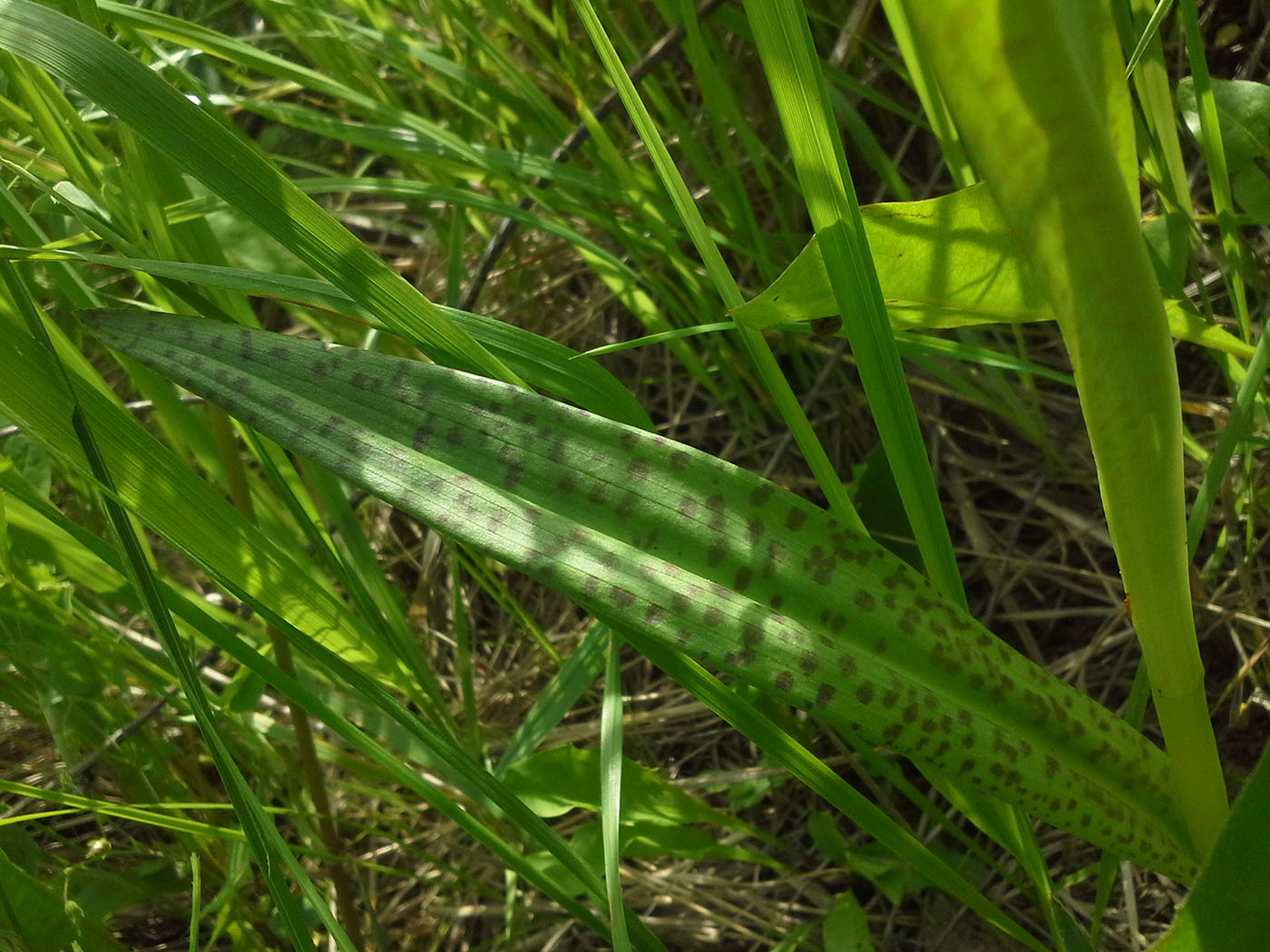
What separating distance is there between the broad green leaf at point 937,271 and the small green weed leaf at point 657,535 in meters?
0.12

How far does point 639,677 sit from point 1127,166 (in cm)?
95

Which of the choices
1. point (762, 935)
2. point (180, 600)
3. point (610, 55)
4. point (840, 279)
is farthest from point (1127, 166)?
point (762, 935)

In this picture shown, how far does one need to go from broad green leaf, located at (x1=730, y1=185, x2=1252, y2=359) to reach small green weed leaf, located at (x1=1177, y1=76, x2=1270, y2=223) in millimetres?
365

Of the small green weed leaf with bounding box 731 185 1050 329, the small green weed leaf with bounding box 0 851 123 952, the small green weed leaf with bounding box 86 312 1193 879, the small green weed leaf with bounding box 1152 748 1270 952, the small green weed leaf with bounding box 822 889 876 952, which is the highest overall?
the small green weed leaf with bounding box 731 185 1050 329

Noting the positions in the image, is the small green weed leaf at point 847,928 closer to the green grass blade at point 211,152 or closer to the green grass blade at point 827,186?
the green grass blade at point 827,186

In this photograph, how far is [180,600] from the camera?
2.70ft

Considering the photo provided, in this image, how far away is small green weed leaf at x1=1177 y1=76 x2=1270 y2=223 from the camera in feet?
2.89

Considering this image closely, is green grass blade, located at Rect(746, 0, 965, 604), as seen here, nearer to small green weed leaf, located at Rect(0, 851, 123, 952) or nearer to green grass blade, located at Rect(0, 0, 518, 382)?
green grass blade, located at Rect(0, 0, 518, 382)

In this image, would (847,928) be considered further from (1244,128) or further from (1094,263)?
(1244,128)

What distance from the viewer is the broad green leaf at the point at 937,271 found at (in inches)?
24.6

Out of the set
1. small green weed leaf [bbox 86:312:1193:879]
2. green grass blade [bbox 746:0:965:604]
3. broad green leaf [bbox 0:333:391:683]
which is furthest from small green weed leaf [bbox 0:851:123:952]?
green grass blade [bbox 746:0:965:604]

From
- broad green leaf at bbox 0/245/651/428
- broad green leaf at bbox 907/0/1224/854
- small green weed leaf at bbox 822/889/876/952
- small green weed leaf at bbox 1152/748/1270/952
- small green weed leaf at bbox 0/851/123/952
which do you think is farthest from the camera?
small green weed leaf at bbox 822/889/876/952

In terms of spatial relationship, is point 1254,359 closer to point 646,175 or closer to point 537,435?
point 537,435

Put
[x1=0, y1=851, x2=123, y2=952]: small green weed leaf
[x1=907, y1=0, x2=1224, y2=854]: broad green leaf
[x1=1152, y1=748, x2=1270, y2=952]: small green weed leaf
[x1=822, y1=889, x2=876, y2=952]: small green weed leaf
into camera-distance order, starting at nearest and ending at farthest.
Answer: [x1=907, y1=0, x2=1224, y2=854]: broad green leaf, [x1=1152, y1=748, x2=1270, y2=952]: small green weed leaf, [x1=0, y1=851, x2=123, y2=952]: small green weed leaf, [x1=822, y1=889, x2=876, y2=952]: small green weed leaf
